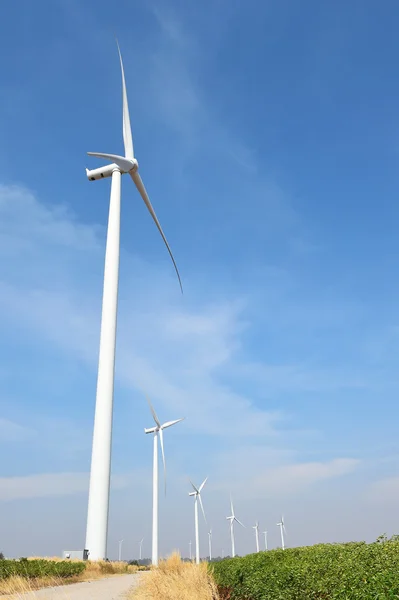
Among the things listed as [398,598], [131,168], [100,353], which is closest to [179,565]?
[100,353]

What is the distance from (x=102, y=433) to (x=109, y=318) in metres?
8.41

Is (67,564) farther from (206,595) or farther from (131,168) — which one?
(131,168)

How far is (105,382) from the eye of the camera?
3575 cm

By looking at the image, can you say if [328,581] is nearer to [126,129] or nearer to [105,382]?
[105,382]

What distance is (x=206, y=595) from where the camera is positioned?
1548 centimetres

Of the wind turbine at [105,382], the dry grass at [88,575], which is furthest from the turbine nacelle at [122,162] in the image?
the dry grass at [88,575]

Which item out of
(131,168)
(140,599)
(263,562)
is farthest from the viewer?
(131,168)

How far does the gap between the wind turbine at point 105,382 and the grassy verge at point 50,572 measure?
2.32 meters

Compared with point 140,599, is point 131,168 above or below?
above

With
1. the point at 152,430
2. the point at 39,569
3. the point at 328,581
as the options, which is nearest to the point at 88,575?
the point at 39,569

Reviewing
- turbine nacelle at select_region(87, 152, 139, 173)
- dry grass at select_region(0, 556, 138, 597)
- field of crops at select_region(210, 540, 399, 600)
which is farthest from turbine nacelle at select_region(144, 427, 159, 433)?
field of crops at select_region(210, 540, 399, 600)

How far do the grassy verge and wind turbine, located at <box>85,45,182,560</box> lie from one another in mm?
2316

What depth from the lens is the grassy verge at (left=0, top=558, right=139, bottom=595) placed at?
22.9m

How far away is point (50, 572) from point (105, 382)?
1305 centimetres
